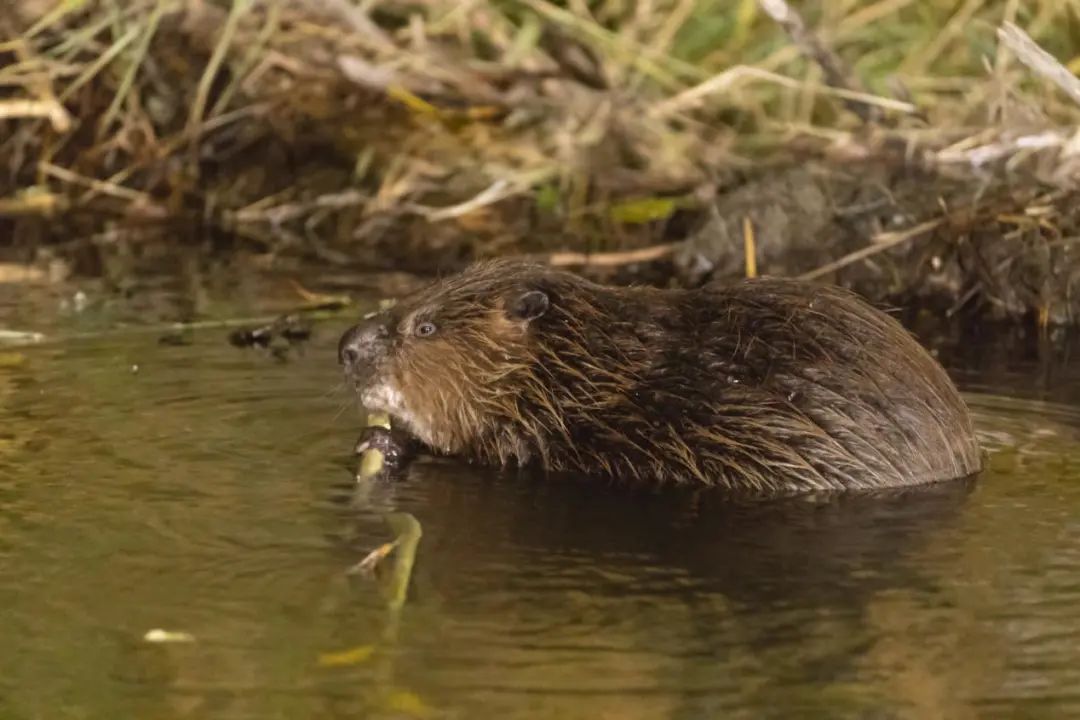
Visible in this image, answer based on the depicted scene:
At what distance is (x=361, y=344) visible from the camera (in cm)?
439

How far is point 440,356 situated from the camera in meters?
4.38

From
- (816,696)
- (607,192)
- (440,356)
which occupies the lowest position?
(816,696)

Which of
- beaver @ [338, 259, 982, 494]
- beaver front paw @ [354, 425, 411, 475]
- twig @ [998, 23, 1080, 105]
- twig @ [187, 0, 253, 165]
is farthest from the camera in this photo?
twig @ [187, 0, 253, 165]

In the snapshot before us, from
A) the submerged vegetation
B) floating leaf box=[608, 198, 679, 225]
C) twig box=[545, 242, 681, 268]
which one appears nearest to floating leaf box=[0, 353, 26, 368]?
the submerged vegetation

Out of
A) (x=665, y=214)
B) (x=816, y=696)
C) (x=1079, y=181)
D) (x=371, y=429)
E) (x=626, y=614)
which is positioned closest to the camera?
(x=816, y=696)

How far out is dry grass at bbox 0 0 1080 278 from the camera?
7328mm

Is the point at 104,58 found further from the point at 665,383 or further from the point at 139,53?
the point at 665,383

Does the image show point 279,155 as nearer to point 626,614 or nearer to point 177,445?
point 177,445

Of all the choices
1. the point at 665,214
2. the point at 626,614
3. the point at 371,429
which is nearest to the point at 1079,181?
the point at 665,214

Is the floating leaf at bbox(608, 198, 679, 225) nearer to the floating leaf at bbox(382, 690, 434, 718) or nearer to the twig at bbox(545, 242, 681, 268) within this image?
the twig at bbox(545, 242, 681, 268)

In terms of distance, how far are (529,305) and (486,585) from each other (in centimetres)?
118

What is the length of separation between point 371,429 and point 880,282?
9.20 ft

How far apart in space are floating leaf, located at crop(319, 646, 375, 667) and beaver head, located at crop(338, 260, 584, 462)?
1400 mm

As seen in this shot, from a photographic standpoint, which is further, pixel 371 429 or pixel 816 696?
pixel 371 429
